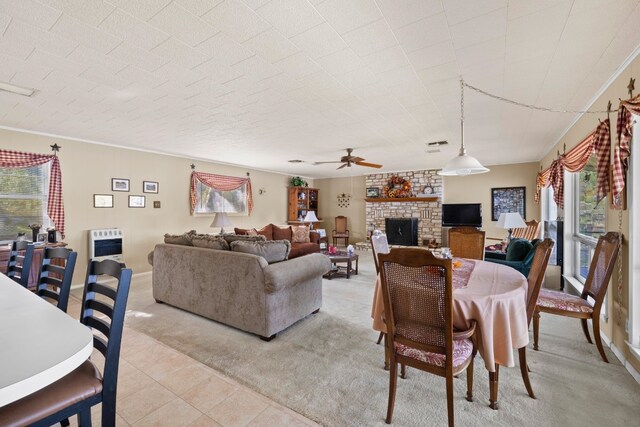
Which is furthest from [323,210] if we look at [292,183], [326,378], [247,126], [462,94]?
[326,378]

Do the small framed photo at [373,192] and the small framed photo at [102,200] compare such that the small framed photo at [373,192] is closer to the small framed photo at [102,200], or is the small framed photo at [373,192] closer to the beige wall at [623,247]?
the beige wall at [623,247]

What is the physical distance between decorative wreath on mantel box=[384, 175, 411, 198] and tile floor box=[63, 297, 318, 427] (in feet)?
23.4

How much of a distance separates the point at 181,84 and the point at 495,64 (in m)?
2.73

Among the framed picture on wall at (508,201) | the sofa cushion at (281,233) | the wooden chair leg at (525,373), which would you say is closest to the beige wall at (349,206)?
the sofa cushion at (281,233)

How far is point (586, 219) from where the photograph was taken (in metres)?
3.90

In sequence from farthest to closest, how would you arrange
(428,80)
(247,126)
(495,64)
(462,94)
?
(247,126), (462,94), (428,80), (495,64)

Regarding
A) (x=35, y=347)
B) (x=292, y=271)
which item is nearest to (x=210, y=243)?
(x=292, y=271)

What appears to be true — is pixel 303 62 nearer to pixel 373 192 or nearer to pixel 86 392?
pixel 86 392

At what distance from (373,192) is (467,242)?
220 inches

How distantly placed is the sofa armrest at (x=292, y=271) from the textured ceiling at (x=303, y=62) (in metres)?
1.73

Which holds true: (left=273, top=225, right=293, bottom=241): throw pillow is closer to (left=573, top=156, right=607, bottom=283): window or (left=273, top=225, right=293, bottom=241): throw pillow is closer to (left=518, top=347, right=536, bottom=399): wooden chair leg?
(left=573, top=156, right=607, bottom=283): window

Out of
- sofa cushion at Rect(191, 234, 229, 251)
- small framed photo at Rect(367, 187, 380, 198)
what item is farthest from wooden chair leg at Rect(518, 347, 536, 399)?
small framed photo at Rect(367, 187, 380, 198)

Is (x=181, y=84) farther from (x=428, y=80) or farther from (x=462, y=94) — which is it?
(x=462, y=94)

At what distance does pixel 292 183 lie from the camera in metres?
9.20
